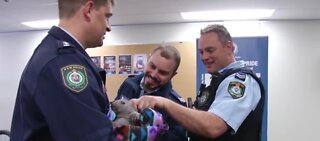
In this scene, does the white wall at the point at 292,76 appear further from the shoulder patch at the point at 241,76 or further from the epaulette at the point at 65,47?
the epaulette at the point at 65,47

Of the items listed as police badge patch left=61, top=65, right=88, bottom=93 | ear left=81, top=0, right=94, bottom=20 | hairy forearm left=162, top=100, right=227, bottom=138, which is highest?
ear left=81, top=0, right=94, bottom=20

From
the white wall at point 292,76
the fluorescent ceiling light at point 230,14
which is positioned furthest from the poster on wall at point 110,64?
the white wall at point 292,76

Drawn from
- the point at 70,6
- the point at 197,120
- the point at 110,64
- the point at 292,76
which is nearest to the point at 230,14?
the point at 292,76

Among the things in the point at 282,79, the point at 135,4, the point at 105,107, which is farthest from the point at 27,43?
the point at 105,107

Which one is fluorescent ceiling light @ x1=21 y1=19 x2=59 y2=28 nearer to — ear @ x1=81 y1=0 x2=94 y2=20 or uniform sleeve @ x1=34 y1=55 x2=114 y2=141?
ear @ x1=81 y1=0 x2=94 y2=20

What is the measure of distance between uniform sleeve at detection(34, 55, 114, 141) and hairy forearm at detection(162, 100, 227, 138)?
1.71ft

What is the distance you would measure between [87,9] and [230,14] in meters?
3.67

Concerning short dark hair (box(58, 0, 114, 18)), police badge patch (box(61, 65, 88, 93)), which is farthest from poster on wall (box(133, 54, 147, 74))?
police badge patch (box(61, 65, 88, 93))

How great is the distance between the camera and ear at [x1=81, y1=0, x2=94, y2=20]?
102 cm

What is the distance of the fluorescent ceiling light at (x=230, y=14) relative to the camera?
4.28 meters

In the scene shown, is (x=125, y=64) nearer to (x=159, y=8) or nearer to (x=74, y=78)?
(x=159, y=8)

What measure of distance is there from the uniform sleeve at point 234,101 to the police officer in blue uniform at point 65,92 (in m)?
0.67

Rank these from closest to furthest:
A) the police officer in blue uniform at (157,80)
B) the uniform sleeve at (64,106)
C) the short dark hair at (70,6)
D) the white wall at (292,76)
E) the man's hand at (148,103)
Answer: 1. the uniform sleeve at (64,106)
2. the short dark hair at (70,6)
3. the man's hand at (148,103)
4. the police officer in blue uniform at (157,80)
5. the white wall at (292,76)

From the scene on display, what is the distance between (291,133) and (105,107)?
4.33m
